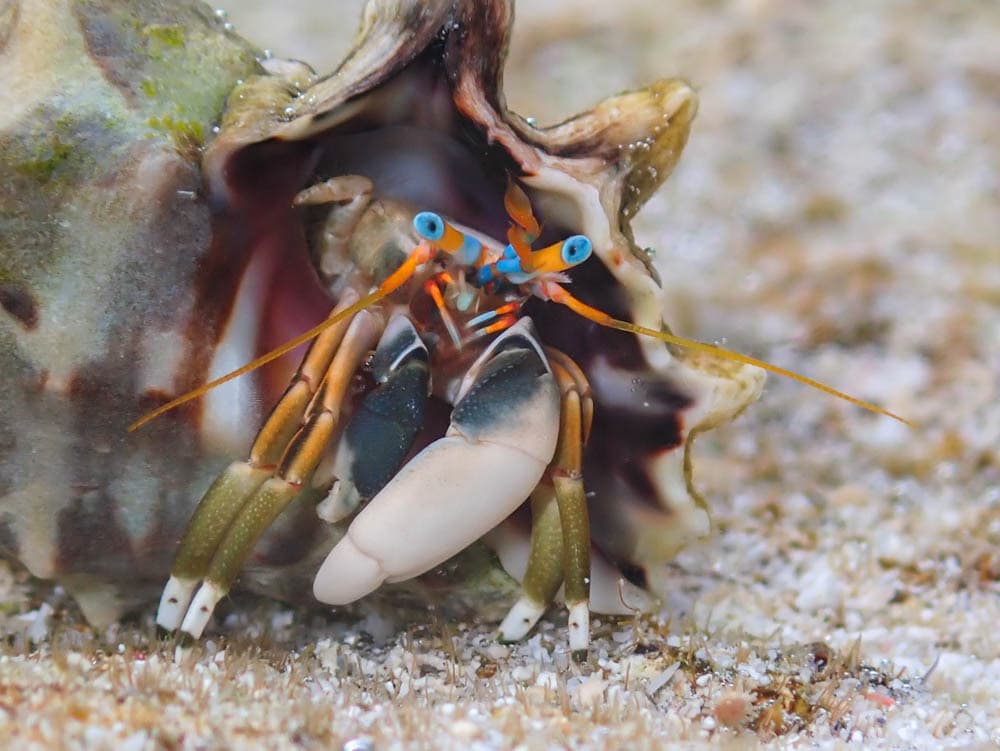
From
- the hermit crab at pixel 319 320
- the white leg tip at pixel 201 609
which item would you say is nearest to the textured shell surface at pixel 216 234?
the hermit crab at pixel 319 320

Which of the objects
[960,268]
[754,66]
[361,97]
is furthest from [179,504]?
[754,66]

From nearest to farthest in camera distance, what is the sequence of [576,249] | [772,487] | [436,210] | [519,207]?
1. [576,249]
2. [519,207]
3. [436,210]
4. [772,487]

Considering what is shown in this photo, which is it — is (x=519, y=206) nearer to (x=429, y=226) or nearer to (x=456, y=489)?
(x=429, y=226)

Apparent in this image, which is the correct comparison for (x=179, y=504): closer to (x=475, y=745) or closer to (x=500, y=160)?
(x=475, y=745)

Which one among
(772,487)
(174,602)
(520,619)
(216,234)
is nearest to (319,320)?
(216,234)

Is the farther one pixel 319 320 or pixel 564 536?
pixel 319 320

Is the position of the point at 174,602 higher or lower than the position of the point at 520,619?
lower

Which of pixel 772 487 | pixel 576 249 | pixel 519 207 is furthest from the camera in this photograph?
pixel 772 487

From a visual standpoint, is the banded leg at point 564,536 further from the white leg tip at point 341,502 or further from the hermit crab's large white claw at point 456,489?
the white leg tip at point 341,502
